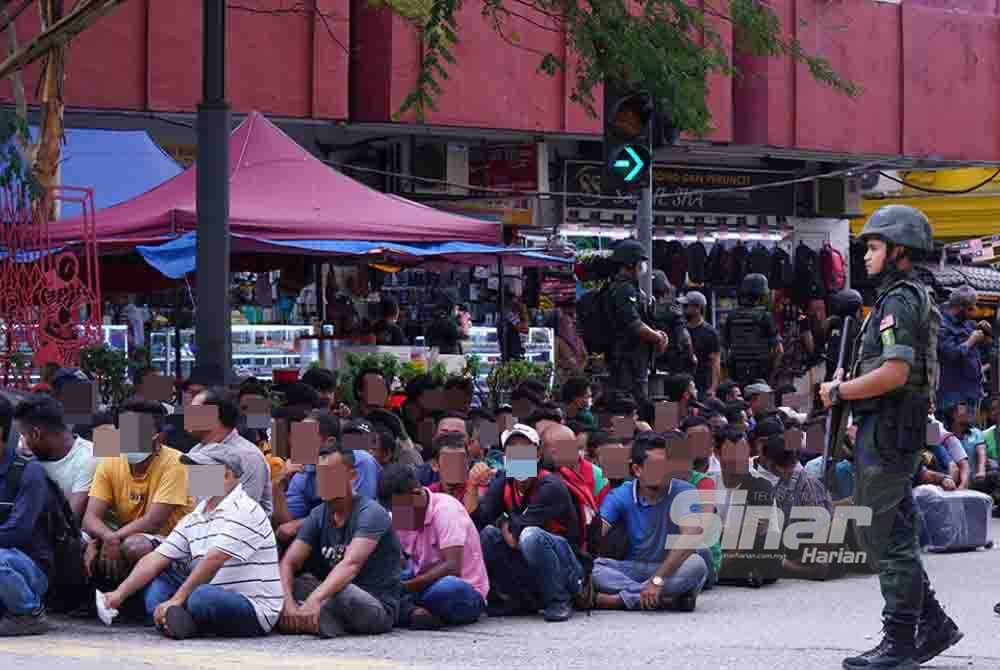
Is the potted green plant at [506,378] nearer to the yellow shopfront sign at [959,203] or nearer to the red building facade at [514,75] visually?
the red building facade at [514,75]

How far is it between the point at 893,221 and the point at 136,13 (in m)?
14.5

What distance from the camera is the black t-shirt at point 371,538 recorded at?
367 inches

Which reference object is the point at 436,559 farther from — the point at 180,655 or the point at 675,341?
the point at 675,341

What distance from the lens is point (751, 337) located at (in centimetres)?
1706

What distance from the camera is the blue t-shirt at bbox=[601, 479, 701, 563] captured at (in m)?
10.7

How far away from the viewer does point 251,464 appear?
9711mm

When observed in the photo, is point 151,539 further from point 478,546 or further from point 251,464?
point 478,546

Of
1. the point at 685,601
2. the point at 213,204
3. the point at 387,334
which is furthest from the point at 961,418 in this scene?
the point at 213,204

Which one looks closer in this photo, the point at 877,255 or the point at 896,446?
the point at 896,446

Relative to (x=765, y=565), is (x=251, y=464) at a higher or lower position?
higher

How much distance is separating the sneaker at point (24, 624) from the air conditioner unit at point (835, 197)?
19447 millimetres

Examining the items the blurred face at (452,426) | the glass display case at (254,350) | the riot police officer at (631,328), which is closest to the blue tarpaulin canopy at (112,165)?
the glass display case at (254,350)

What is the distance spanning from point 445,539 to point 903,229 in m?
3.41

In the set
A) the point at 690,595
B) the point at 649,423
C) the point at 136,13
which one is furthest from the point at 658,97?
the point at 136,13
